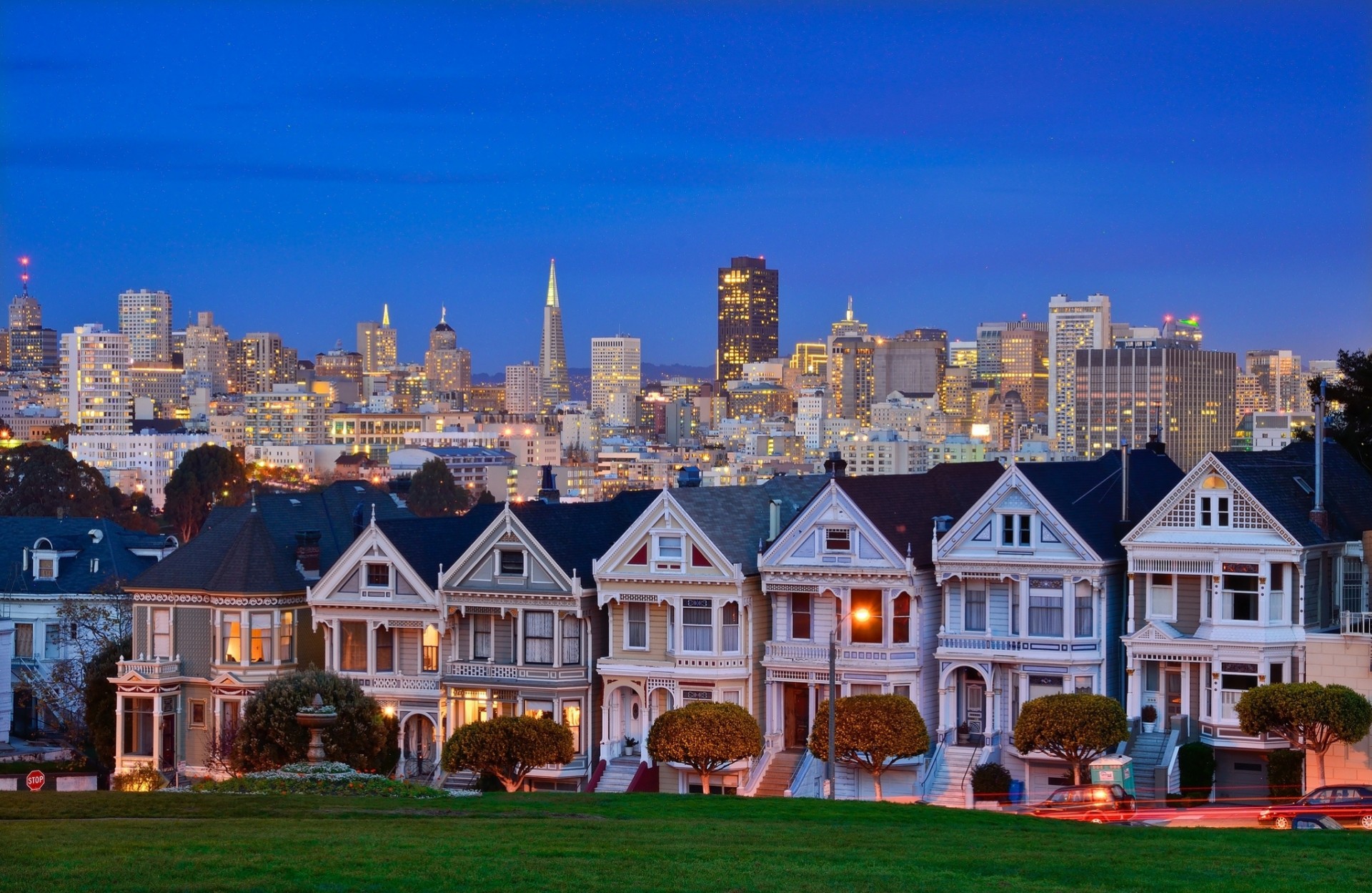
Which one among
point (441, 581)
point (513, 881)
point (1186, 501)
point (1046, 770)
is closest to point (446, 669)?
point (441, 581)

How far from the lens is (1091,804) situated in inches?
1559

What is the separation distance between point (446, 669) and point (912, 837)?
70.8ft

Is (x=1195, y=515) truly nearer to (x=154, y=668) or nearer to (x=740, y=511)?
(x=740, y=511)

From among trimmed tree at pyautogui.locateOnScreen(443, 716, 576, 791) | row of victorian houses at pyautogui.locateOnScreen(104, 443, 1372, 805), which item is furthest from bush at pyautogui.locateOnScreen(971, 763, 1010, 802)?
trimmed tree at pyautogui.locateOnScreen(443, 716, 576, 791)

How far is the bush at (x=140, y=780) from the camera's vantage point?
5016 cm

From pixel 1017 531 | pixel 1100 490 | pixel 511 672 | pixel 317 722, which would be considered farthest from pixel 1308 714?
pixel 317 722

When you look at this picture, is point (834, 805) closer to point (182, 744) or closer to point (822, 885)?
point (822, 885)

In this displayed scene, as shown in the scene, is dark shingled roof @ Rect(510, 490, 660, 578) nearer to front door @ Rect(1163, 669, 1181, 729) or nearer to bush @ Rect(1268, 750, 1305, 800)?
front door @ Rect(1163, 669, 1181, 729)

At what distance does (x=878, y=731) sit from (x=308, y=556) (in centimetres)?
1684

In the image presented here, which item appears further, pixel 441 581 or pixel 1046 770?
pixel 441 581

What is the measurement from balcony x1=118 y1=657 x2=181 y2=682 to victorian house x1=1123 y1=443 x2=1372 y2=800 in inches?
919

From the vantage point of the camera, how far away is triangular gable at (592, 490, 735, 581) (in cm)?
4719

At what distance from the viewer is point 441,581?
50.1m

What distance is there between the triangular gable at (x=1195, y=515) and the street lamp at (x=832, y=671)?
19.9 feet
